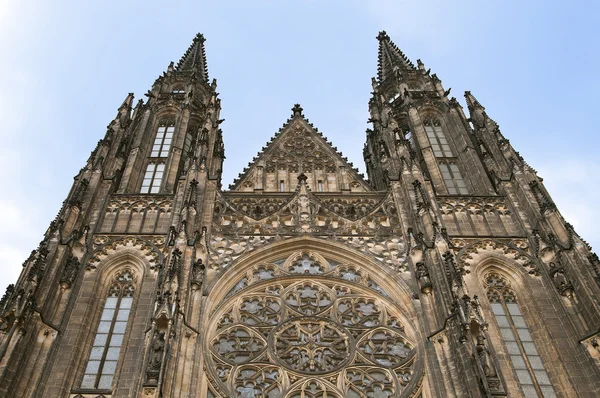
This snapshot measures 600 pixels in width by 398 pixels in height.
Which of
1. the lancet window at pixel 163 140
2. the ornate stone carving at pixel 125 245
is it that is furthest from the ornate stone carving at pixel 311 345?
the lancet window at pixel 163 140

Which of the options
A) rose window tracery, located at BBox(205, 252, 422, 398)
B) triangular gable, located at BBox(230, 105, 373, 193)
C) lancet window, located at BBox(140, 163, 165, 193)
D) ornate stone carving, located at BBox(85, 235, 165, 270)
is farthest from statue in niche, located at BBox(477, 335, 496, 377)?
lancet window, located at BBox(140, 163, 165, 193)

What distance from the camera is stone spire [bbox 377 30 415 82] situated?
103 ft

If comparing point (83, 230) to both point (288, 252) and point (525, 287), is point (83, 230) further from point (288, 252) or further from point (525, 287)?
point (525, 287)

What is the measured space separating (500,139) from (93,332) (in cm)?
1477

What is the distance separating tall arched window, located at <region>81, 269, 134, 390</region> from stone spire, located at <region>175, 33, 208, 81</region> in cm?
1552

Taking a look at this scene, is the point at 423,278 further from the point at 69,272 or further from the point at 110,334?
the point at 69,272

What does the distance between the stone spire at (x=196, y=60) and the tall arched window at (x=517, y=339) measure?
18.6 meters

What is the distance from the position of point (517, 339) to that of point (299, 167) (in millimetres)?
9994

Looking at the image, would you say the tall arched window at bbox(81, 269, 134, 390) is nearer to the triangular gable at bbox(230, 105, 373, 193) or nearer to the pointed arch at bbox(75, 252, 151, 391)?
the pointed arch at bbox(75, 252, 151, 391)

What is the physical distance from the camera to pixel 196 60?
1310 inches

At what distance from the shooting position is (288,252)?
18641 millimetres

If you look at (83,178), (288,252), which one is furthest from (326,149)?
(83,178)

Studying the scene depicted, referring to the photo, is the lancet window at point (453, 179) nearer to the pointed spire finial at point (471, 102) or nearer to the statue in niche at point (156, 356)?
the pointed spire finial at point (471, 102)

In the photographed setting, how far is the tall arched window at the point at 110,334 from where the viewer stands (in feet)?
49.2
